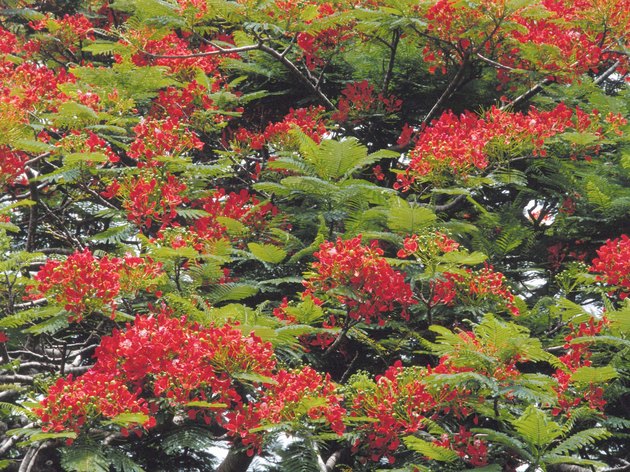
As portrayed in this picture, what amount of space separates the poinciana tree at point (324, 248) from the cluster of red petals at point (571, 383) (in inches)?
0.7

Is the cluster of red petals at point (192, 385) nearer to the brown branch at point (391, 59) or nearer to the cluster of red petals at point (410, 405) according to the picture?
the cluster of red petals at point (410, 405)

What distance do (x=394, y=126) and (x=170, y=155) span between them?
2676 millimetres

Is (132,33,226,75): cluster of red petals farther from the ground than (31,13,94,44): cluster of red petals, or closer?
farther from the ground

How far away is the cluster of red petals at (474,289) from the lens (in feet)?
18.2

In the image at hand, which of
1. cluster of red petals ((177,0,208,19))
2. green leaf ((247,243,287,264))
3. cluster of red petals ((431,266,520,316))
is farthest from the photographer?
cluster of red petals ((177,0,208,19))

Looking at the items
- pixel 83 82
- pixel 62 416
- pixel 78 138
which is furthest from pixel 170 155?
pixel 62 416

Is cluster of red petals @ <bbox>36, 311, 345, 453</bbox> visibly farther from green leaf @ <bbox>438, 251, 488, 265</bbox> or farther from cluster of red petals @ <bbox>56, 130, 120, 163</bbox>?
cluster of red petals @ <bbox>56, 130, 120, 163</bbox>

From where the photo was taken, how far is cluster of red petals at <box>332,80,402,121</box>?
7504 mm

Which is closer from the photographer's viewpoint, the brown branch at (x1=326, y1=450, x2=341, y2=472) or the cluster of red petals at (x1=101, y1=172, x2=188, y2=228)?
the brown branch at (x1=326, y1=450, x2=341, y2=472)

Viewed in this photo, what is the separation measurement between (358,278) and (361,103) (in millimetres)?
2839

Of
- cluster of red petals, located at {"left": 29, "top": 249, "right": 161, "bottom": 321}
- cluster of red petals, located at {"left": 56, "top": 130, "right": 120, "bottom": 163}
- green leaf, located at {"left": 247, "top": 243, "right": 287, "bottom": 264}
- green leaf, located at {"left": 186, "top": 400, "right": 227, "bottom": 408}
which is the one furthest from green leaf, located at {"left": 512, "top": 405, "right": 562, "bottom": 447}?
cluster of red petals, located at {"left": 56, "top": 130, "right": 120, "bottom": 163}

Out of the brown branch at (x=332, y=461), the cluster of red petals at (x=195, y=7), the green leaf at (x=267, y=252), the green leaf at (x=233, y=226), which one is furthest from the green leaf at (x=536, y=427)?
the cluster of red petals at (x=195, y=7)

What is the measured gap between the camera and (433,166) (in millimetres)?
6203

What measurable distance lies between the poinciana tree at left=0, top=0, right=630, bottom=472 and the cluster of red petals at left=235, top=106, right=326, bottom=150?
31 millimetres
